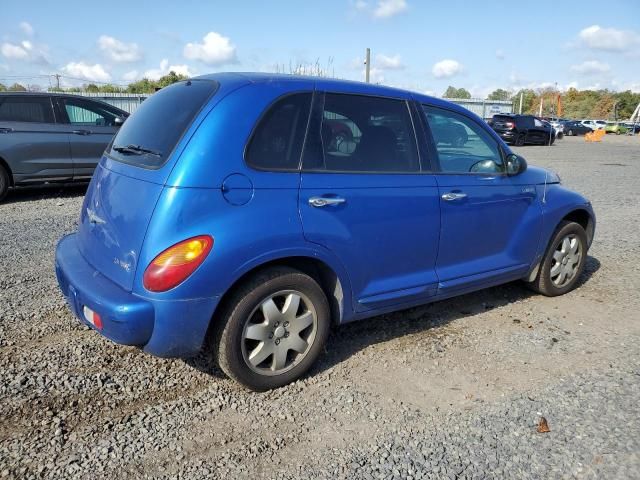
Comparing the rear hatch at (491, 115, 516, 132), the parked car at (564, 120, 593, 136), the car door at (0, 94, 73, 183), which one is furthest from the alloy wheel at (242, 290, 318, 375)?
the parked car at (564, 120, 593, 136)

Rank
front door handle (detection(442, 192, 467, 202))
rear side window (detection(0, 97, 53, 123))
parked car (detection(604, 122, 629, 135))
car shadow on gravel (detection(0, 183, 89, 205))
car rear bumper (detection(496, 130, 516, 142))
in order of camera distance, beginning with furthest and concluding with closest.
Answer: parked car (detection(604, 122, 629, 135))
car rear bumper (detection(496, 130, 516, 142))
car shadow on gravel (detection(0, 183, 89, 205))
rear side window (detection(0, 97, 53, 123))
front door handle (detection(442, 192, 467, 202))

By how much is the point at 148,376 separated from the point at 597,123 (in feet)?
186

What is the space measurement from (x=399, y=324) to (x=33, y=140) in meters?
7.15

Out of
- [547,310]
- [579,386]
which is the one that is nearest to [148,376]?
[579,386]

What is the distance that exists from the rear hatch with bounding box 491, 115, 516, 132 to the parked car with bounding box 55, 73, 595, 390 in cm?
2413

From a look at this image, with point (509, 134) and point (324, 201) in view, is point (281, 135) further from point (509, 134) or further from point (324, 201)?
point (509, 134)

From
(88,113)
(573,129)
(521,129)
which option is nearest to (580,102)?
(573,129)

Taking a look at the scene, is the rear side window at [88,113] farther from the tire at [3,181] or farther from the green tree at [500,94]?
the green tree at [500,94]

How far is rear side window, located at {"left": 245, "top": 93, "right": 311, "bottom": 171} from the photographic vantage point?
297 centimetres

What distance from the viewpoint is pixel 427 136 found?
3.74m

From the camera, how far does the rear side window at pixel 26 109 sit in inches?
325

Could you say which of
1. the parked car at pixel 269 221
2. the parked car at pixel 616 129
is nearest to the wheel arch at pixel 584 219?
the parked car at pixel 269 221

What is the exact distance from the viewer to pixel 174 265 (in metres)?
2.68

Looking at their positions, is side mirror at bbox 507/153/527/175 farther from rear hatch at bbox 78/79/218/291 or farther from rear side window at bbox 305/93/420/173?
rear hatch at bbox 78/79/218/291
